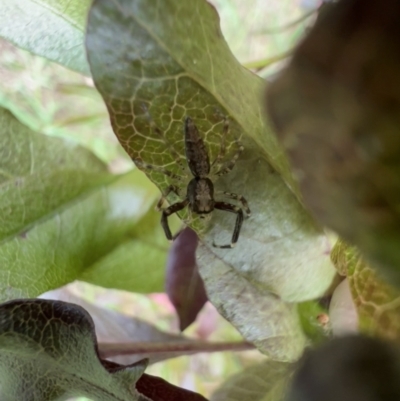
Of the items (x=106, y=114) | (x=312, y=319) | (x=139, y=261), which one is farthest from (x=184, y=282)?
(x=106, y=114)

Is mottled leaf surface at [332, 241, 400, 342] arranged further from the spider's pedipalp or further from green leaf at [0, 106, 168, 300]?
green leaf at [0, 106, 168, 300]

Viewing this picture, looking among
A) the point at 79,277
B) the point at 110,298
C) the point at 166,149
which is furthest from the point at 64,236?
the point at 110,298

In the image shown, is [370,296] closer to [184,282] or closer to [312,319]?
[312,319]

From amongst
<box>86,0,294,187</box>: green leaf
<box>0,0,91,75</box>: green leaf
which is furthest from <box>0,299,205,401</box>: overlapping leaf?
<box>0,0,91,75</box>: green leaf

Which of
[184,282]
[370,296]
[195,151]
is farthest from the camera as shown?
[184,282]

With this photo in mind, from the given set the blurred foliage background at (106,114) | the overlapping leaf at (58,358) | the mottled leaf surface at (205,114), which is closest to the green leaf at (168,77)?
the mottled leaf surface at (205,114)

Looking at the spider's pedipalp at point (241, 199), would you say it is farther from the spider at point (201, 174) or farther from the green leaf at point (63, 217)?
the green leaf at point (63, 217)

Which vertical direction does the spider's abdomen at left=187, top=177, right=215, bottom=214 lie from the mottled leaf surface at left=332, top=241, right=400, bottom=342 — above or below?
below
